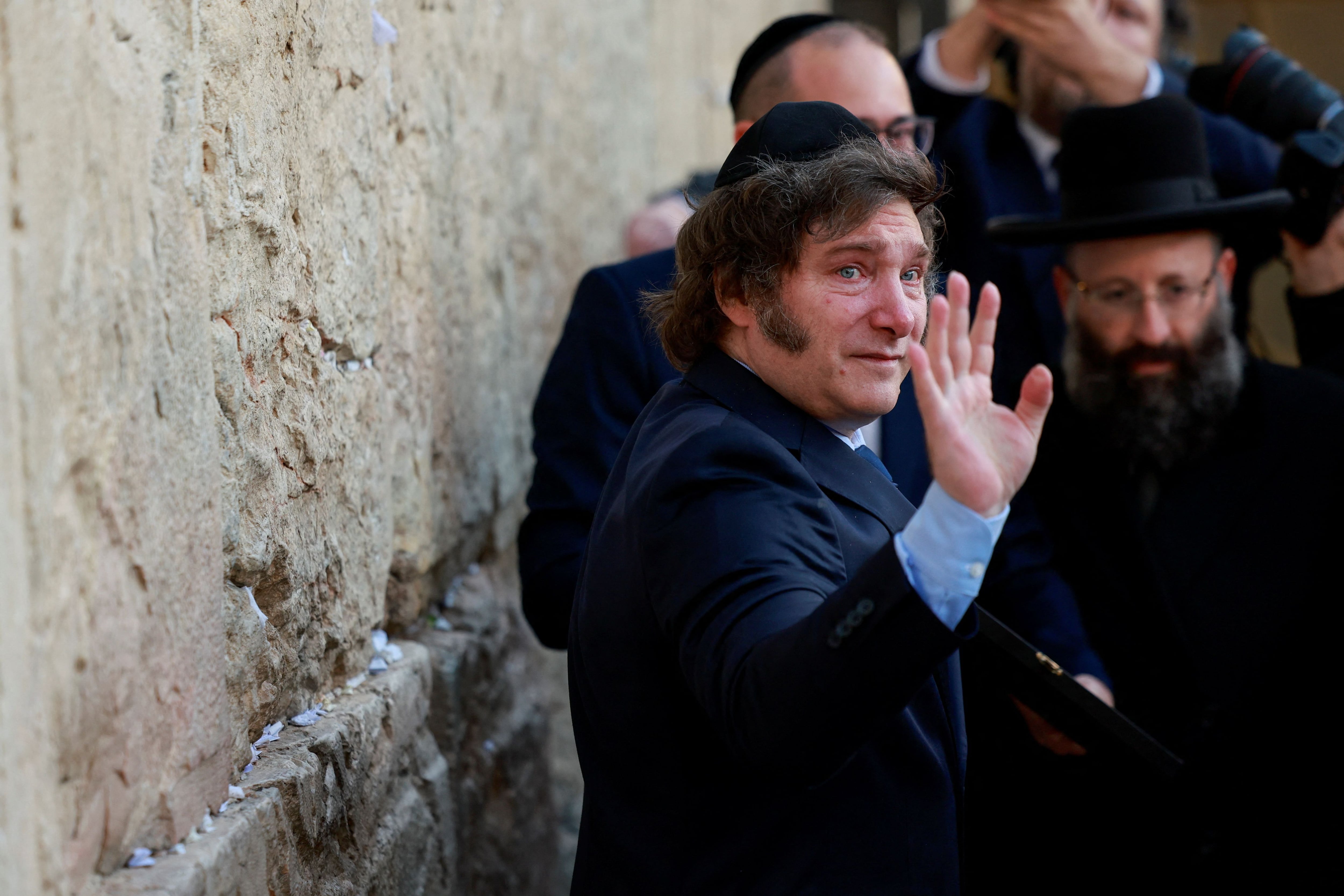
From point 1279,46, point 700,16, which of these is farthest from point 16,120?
point 1279,46

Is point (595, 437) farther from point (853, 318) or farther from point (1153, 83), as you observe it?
point (1153, 83)

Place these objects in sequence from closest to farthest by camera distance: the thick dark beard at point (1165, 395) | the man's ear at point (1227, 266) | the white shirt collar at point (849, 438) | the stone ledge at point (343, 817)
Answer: the stone ledge at point (343, 817) < the white shirt collar at point (849, 438) < the thick dark beard at point (1165, 395) < the man's ear at point (1227, 266)

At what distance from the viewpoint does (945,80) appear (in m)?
3.86

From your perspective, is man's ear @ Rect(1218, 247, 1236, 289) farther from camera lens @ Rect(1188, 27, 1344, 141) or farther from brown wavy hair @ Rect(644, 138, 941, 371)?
brown wavy hair @ Rect(644, 138, 941, 371)

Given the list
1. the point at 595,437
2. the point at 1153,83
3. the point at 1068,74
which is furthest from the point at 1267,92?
the point at 595,437

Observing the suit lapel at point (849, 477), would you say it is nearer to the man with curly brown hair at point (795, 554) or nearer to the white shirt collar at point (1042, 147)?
the man with curly brown hair at point (795, 554)

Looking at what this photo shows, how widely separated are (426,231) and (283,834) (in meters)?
1.29

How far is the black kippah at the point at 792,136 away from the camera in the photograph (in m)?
1.61

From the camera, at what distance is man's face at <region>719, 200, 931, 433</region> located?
1.53m

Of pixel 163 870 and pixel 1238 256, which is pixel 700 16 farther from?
pixel 163 870

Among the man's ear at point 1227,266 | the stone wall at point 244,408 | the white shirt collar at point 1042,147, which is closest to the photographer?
the stone wall at point 244,408

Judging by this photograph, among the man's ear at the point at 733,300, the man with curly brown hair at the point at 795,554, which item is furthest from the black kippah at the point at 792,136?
the man's ear at the point at 733,300

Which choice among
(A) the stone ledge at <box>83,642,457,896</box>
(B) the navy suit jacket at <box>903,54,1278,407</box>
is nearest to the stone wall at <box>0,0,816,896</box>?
(A) the stone ledge at <box>83,642,457,896</box>

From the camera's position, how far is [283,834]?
1646 mm
